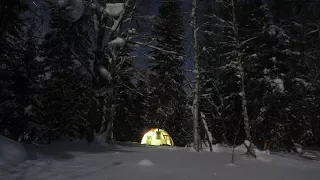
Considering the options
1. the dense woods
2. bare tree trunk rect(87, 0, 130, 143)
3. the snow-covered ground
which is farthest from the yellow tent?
the snow-covered ground

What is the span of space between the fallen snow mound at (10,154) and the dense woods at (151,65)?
3.12m

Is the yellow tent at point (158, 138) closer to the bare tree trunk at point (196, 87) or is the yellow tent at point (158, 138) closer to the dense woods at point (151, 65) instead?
the dense woods at point (151, 65)

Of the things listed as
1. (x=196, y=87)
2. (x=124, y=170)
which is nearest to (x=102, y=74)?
(x=196, y=87)

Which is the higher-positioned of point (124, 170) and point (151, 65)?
point (151, 65)

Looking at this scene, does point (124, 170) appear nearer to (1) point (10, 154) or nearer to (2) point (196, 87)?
(1) point (10, 154)

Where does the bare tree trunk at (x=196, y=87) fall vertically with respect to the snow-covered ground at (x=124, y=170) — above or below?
above

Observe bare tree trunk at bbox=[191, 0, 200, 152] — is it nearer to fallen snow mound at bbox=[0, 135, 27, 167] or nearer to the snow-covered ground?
the snow-covered ground

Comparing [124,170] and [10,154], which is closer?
[10,154]

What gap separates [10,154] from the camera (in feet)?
21.7

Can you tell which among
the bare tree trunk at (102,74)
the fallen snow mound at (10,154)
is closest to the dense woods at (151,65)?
the bare tree trunk at (102,74)

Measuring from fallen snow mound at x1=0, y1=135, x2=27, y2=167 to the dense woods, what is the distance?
312cm

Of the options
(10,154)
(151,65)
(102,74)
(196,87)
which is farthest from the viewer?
(151,65)

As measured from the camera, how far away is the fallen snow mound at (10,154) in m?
6.40

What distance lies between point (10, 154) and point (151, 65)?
23525 mm
